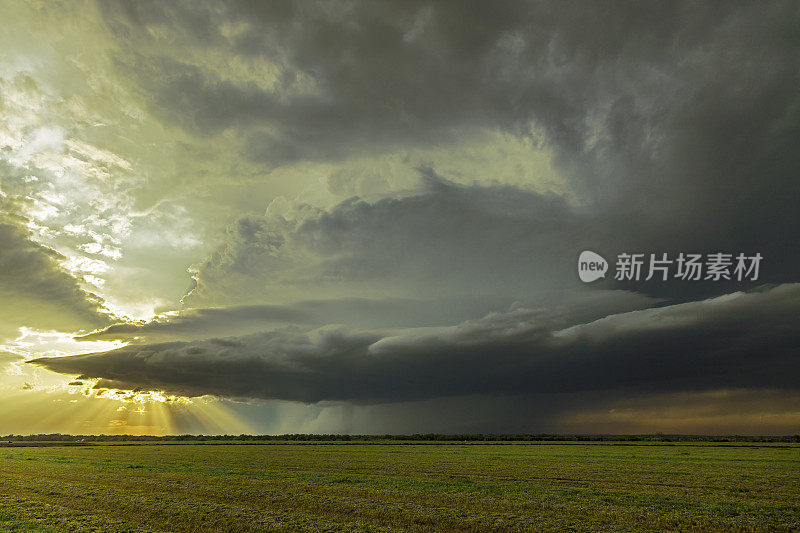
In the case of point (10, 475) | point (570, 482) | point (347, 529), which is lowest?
point (10, 475)

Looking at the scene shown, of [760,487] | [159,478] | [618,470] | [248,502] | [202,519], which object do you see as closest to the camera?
[202,519]

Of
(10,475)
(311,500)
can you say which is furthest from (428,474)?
(10,475)

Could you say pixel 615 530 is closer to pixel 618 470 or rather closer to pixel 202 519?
pixel 202 519

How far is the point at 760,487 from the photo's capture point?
3644cm

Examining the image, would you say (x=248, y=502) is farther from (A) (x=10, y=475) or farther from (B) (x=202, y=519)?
(A) (x=10, y=475)

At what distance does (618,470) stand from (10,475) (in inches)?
2511

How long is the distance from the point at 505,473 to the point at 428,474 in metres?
7.73

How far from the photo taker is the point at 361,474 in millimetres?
45188

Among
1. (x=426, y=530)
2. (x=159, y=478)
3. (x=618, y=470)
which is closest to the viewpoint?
(x=426, y=530)

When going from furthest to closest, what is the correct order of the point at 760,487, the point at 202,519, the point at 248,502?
the point at 760,487
the point at 248,502
the point at 202,519

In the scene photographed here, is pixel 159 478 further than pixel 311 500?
Yes

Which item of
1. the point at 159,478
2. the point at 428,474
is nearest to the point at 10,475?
the point at 159,478

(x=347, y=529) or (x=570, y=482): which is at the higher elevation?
(x=347, y=529)

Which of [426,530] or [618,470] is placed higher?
[426,530]
